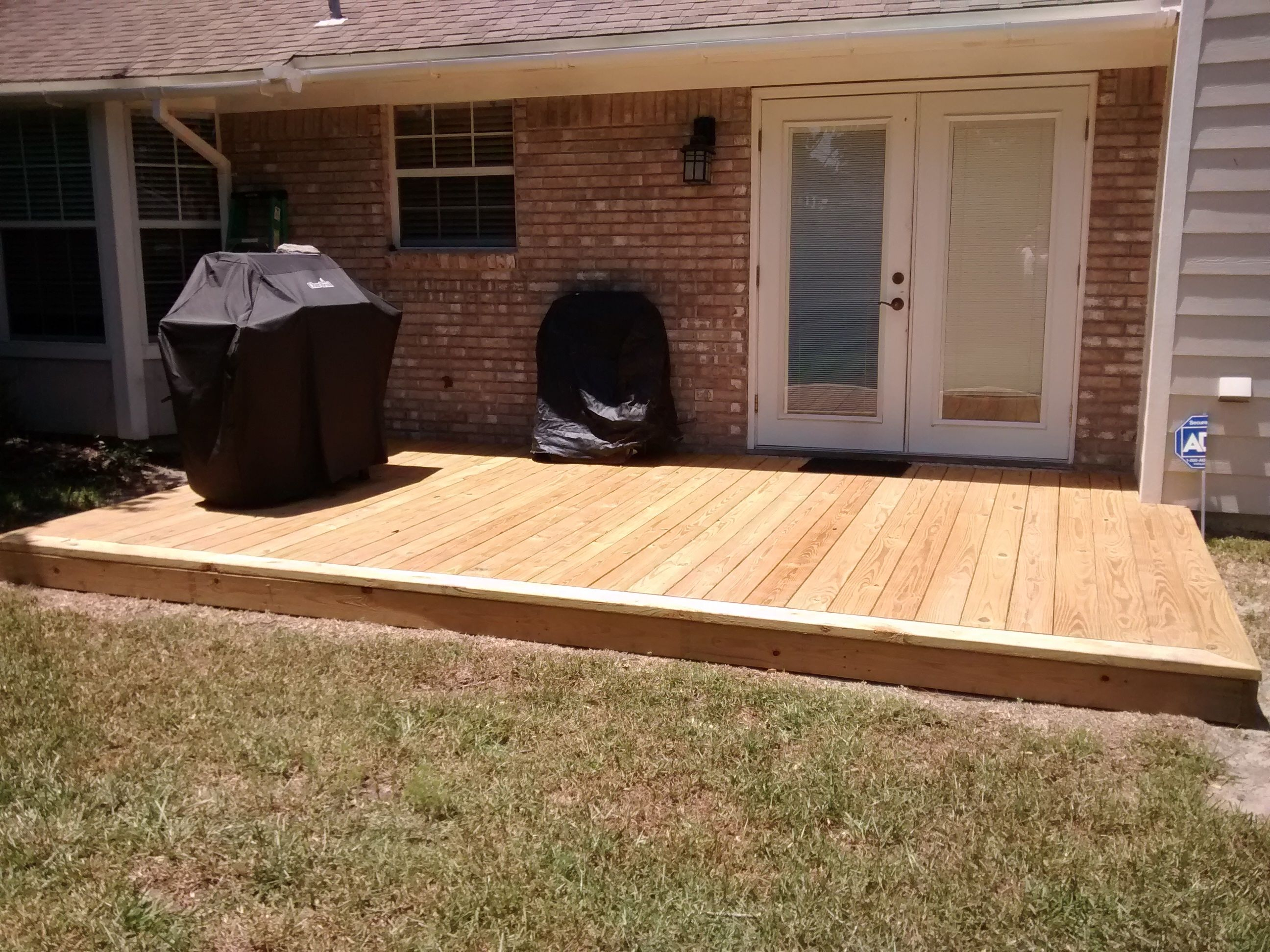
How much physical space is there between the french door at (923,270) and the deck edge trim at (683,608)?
3268 millimetres

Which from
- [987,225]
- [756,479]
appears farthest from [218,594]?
[987,225]

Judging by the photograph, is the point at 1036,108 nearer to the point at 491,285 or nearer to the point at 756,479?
the point at 756,479

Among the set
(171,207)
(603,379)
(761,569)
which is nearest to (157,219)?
(171,207)

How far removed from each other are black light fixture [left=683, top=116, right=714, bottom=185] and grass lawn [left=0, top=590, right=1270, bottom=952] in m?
3.90

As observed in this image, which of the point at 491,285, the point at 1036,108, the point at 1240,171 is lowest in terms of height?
the point at 491,285

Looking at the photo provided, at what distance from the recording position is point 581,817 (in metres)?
3.11

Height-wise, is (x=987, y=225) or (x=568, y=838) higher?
(x=987, y=225)

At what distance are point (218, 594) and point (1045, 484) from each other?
435 cm

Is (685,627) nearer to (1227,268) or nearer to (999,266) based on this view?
(1227,268)

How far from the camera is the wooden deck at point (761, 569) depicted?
3.96 meters

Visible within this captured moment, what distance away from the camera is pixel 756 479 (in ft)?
22.0

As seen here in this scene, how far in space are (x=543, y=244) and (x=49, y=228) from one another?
3.42 m

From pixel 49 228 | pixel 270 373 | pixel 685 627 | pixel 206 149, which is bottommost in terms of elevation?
pixel 685 627

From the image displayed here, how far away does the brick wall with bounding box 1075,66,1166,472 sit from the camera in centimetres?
646
